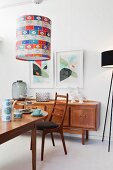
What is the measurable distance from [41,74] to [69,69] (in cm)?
65

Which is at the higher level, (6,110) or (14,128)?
(6,110)

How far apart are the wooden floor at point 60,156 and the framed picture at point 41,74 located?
1.22m

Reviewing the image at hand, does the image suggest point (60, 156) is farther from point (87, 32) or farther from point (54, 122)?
point (87, 32)

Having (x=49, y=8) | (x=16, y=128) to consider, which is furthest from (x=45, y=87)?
(x=16, y=128)

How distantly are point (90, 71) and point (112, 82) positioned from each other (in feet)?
1.58

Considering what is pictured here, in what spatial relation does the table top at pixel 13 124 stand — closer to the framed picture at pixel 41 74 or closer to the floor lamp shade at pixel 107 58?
the floor lamp shade at pixel 107 58

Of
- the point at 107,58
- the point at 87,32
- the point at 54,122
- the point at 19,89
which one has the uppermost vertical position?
the point at 87,32

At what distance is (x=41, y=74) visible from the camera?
14.4ft

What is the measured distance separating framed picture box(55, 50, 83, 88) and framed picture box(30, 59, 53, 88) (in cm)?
16

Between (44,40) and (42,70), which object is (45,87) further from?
(44,40)

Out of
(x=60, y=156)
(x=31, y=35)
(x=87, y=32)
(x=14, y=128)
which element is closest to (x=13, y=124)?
(x=14, y=128)

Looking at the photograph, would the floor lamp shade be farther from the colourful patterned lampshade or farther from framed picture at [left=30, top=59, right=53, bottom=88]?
the colourful patterned lampshade

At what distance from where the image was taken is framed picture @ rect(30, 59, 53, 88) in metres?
4.32

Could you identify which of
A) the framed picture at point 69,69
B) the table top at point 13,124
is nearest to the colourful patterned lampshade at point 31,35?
the table top at point 13,124
